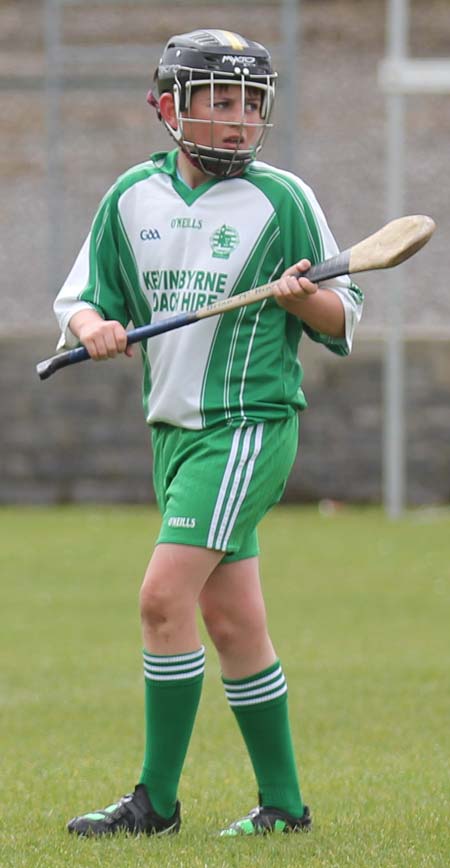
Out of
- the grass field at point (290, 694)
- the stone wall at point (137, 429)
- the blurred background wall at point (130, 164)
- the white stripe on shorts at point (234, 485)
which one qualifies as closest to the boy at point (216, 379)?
the white stripe on shorts at point (234, 485)

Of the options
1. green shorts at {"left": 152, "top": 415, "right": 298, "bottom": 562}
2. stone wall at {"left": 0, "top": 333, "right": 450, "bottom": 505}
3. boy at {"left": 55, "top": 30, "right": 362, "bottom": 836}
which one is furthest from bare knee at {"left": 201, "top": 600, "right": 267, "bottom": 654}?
stone wall at {"left": 0, "top": 333, "right": 450, "bottom": 505}

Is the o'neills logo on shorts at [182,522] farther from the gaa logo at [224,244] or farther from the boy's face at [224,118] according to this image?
the boy's face at [224,118]

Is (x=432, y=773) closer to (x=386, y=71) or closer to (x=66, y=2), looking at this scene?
(x=386, y=71)

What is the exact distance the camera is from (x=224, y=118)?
4242mm

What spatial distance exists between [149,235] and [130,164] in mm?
12419

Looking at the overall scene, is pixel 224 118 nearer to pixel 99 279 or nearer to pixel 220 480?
pixel 99 279

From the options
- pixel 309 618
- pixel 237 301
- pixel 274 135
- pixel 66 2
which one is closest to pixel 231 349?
pixel 237 301

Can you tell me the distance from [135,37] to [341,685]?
10989 mm

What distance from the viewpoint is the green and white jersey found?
14.0ft

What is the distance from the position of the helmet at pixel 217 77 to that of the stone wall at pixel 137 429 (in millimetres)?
10332

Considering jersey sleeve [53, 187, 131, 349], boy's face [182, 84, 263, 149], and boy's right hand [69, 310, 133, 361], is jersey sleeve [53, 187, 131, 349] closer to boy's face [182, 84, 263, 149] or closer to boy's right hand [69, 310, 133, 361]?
boy's right hand [69, 310, 133, 361]

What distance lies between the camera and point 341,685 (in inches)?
286

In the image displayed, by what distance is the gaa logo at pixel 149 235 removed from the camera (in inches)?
170

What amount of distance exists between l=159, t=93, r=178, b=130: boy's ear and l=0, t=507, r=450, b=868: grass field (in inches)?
68.3
